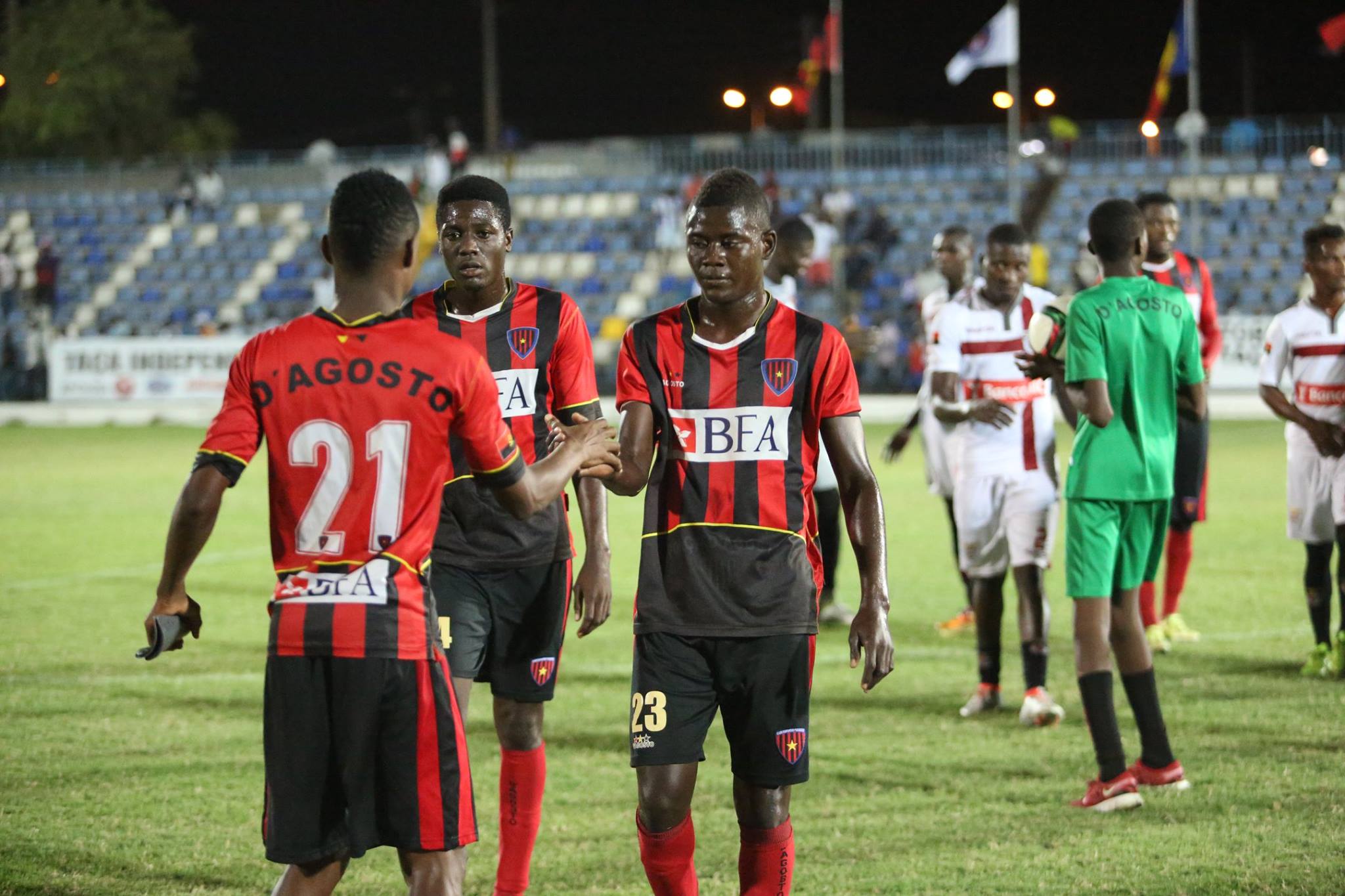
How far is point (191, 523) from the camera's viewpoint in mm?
3424

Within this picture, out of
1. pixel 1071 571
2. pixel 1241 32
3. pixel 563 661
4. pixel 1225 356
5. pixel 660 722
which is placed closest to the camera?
pixel 660 722

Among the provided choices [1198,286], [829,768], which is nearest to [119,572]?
[829,768]

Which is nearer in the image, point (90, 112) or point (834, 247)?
point (834, 247)

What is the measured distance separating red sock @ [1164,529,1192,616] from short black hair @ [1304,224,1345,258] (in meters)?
1.95

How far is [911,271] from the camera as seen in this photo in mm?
33312

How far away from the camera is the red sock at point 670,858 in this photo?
4.05 m

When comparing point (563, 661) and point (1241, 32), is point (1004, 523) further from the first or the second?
point (1241, 32)

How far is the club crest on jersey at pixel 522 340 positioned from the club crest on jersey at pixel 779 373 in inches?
41.5

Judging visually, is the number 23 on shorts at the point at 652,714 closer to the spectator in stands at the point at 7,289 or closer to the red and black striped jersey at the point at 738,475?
the red and black striped jersey at the point at 738,475

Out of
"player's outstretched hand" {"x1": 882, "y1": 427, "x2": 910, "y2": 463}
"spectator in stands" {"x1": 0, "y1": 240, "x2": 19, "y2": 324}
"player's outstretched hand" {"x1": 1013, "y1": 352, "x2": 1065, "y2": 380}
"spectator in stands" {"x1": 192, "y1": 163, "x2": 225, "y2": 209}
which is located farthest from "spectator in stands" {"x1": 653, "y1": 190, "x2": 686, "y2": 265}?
"player's outstretched hand" {"x1": 1013, "y1": 352, "x2": 1065, "y2": 380}

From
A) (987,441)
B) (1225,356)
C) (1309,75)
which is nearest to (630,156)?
(1225,356)

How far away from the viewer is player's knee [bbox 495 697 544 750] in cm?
492

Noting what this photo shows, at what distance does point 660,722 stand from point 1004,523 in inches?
152

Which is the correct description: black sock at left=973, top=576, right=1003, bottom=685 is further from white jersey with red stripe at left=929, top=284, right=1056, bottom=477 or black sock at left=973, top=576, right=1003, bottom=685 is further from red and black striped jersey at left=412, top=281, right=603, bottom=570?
red and black striped jersey at left=412, top=281, right=603, bottom=570
